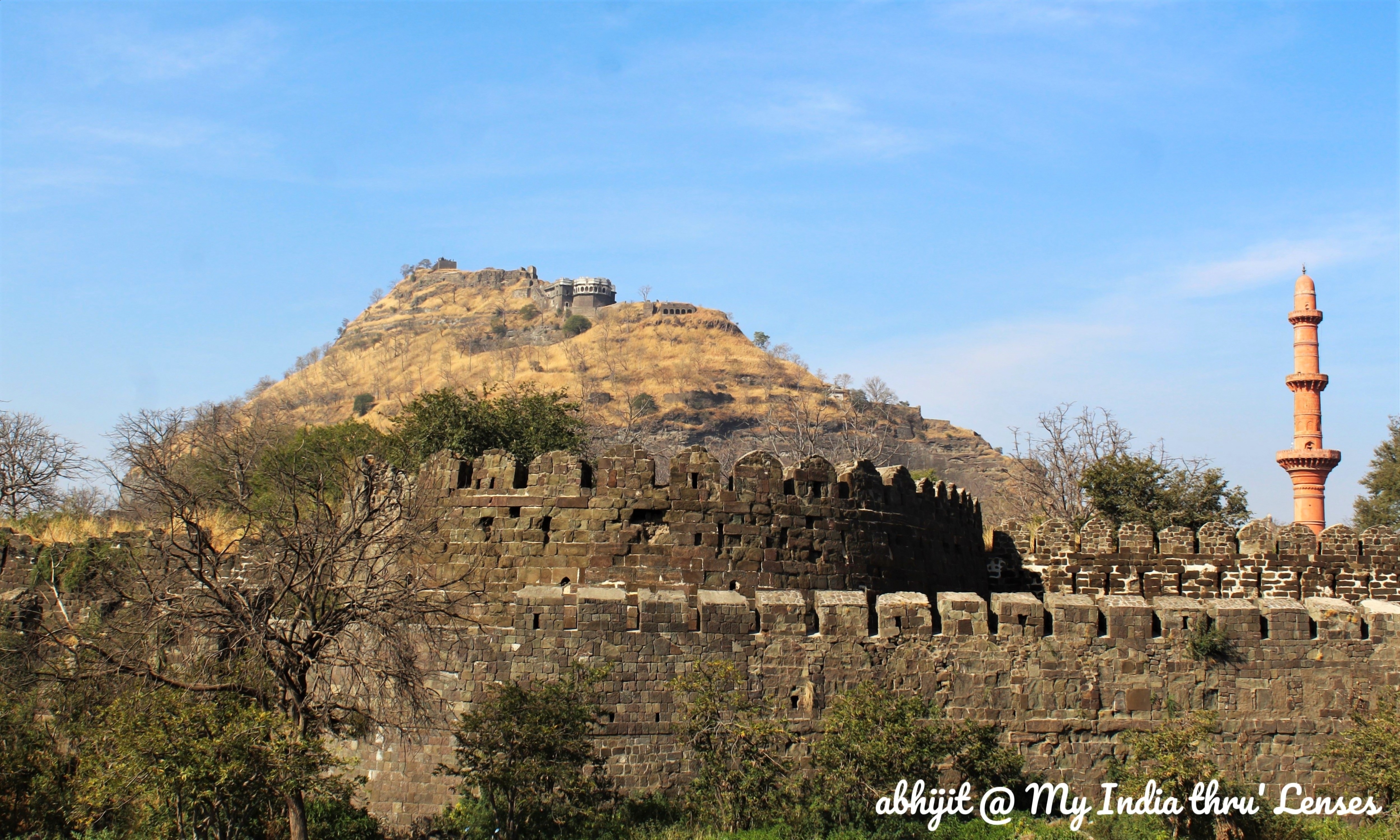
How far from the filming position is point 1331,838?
13203mm

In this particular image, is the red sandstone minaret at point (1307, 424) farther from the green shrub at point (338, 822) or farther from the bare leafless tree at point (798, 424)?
the green shrub at point (338, 822)

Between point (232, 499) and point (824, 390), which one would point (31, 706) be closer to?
point (232, 499)

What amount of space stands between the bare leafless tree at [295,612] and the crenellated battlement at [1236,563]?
1024 centimetres

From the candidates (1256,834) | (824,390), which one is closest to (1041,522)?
(1256,834)

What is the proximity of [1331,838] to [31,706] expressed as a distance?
572 inches

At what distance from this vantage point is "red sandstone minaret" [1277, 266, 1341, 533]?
35.0 meters

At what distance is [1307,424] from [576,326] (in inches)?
5565

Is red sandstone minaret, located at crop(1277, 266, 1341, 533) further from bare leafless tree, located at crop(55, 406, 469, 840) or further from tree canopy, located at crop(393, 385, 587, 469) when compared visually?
bare leafless tree, located at crop(55, 406, 469, 840)

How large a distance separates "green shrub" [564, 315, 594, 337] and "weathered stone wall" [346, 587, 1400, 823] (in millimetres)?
→ 157995

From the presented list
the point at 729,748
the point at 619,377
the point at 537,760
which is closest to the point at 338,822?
the point at 537,760

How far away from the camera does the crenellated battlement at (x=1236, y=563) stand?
61.9ft

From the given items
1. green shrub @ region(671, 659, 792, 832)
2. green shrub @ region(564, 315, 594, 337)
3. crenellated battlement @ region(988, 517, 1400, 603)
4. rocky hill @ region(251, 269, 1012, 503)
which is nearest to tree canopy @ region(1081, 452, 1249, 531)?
crenellated battlement @ region(988, 517, 1400, 603)

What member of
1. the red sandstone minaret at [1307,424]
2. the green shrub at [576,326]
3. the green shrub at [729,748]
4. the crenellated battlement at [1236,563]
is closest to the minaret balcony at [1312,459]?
the red sandstone minaret at [1307,424]

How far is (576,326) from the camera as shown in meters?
172
